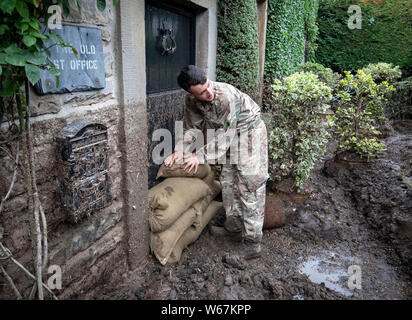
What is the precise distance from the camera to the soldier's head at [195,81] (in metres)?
2.68

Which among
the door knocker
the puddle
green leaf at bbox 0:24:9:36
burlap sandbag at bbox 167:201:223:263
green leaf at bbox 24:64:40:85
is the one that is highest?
the door knocker

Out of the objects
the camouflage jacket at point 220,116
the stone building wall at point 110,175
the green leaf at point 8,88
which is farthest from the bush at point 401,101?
the green leaf at point 8,88

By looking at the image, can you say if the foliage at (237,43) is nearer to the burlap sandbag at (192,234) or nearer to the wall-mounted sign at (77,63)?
the burlap sandbag at (192,234)

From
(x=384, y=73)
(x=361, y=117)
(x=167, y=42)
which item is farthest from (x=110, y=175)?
(x=384, y=73)

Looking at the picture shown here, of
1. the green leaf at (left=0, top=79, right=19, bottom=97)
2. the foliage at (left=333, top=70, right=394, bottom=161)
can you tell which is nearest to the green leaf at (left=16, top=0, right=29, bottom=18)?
the green leaf at (left=0, top=79, right=19, bottom=97)

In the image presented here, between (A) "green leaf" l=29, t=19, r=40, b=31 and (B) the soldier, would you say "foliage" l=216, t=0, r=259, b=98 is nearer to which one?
(B) the soldier

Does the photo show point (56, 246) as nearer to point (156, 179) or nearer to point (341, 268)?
point (156, 179)

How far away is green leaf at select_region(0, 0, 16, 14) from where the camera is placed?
1.38 meters

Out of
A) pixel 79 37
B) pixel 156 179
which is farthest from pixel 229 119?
pixel 79 37

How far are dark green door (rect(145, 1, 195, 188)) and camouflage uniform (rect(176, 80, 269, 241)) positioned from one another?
369mm

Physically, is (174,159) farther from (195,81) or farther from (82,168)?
(82,168)

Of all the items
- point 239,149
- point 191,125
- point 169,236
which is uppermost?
point 191,125

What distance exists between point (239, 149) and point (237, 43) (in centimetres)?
179

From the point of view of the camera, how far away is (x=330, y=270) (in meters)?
3.06
